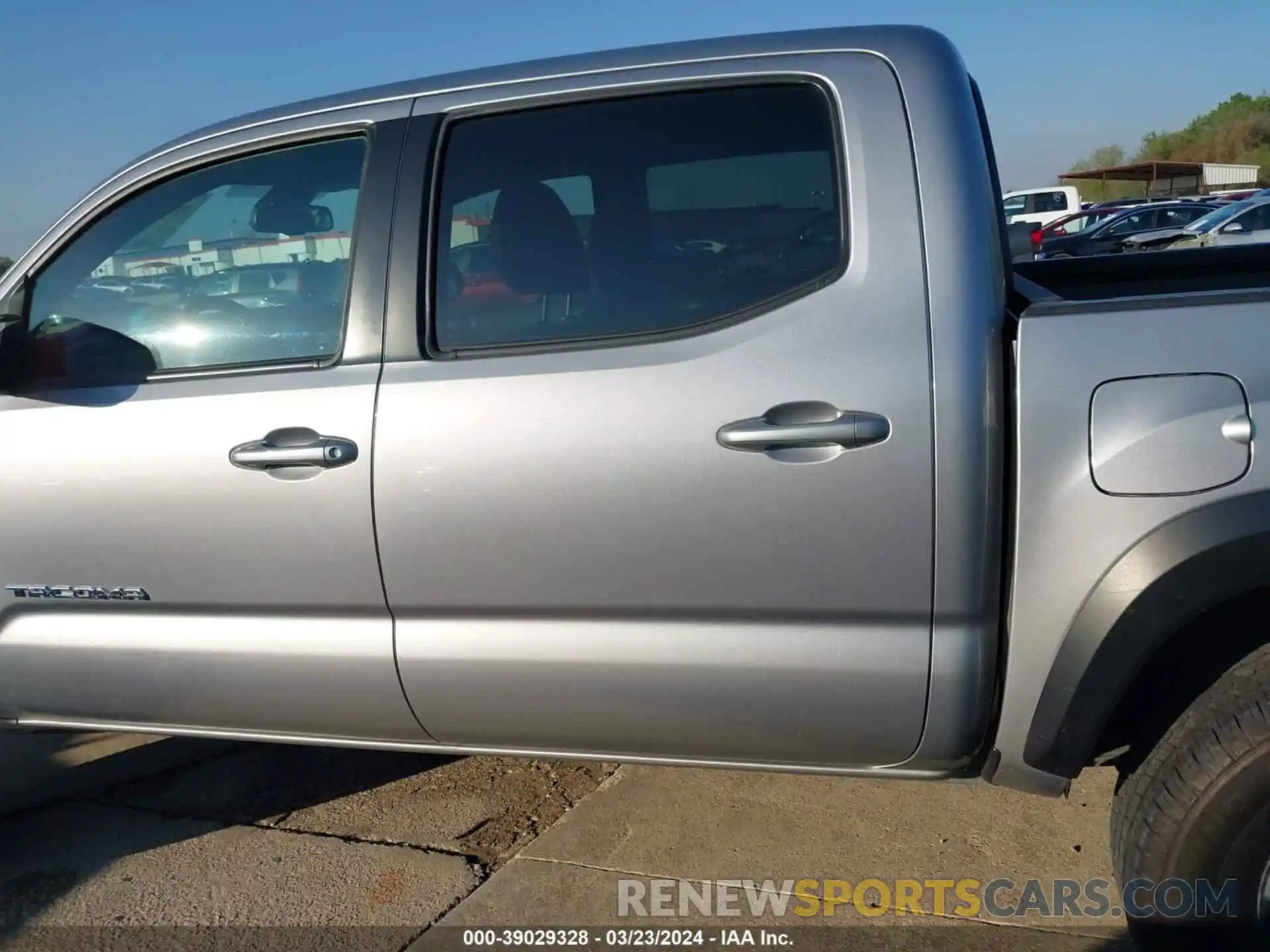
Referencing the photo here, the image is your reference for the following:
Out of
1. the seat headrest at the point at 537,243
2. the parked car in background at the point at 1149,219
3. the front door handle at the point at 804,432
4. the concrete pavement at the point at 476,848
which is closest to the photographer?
the front door handle at the point at 804,432

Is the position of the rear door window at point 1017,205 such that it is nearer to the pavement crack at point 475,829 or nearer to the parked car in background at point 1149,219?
the parked car in background at point 1149,219

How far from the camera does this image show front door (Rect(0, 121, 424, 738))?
224cm

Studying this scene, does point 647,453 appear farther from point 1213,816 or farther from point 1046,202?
point 1046,202

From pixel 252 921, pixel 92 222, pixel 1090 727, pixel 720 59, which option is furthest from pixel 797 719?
pixel 92 222

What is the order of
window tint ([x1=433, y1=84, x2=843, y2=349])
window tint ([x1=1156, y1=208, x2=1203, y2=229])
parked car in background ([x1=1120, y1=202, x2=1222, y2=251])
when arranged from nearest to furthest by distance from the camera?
window tint ([x1=433, y1=84, x2=843, y2=349]) → parked car in background ([x1=1120, y1=202, x2=1222, y2=251]) → window tint ([x1=1156, y1=208, x2=1203, y2=229])

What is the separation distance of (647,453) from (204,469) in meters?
1.00

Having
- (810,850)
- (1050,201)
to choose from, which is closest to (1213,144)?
(1050,201)

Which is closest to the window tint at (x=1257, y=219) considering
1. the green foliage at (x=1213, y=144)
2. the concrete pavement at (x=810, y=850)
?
the concrete pavement at (x=810, y=850)

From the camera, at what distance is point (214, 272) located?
252cm

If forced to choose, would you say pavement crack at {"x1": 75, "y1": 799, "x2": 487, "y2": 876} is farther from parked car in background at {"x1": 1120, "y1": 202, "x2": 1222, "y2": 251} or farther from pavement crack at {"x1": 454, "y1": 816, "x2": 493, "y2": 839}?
parked car in background at {"x1": 1120, "y1": 202, "x2": 1222, "y2": 251}

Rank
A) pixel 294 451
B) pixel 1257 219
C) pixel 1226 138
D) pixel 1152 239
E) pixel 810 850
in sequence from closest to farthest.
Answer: pixel 294 451 < pixel 810 850 < pixel 1257 219 < pixel 1152 239 < pixel 1226 138

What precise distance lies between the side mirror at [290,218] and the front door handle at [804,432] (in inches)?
44.5

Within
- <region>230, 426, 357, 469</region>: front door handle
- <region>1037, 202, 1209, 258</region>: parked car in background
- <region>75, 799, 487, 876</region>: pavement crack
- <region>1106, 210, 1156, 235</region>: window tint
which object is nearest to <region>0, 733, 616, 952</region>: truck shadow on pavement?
<region>75, 799, 487, 876</region>: pavement crack

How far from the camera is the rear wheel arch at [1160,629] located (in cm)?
175
